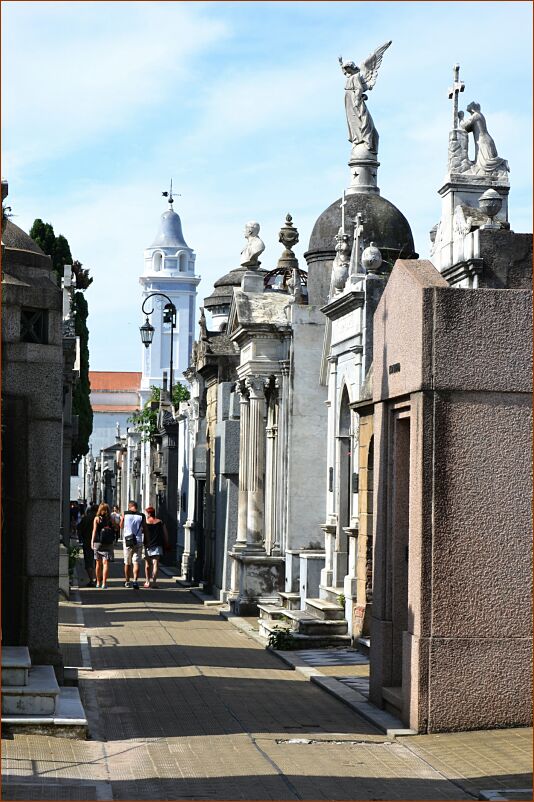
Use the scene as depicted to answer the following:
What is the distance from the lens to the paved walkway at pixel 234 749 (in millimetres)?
9055

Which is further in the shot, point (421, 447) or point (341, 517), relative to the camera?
point (341, 517)

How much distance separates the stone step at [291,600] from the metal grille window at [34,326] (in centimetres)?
882

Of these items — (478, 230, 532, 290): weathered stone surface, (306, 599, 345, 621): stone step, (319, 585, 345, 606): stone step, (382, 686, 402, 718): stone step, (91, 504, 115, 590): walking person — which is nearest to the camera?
(382, 686, 402, 718): stone step

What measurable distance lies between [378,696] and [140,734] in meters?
2.42

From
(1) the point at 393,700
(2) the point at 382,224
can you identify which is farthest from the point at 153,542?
(1) the point at 393,700

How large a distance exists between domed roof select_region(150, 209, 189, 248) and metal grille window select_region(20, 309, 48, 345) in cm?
10763

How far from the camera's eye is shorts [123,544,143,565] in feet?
89.0

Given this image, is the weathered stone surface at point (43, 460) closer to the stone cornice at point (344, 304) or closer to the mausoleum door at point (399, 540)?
the mausoleum door at point (399, 540)

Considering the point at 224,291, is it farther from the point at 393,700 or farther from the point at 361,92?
the point at 393,700

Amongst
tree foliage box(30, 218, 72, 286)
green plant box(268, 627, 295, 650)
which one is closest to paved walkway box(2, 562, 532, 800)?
green plant box(268, 627, 295, 650)

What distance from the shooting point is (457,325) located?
37.2ft

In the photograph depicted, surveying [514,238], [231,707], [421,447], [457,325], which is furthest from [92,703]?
[514,238]

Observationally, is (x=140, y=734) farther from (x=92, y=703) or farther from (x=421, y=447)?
(x=421, y=447)

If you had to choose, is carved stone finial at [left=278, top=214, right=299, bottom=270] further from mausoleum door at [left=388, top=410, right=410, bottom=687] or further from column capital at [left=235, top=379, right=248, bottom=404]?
mausoleum door at [left=388, top=410, right=410, bottom=687]
